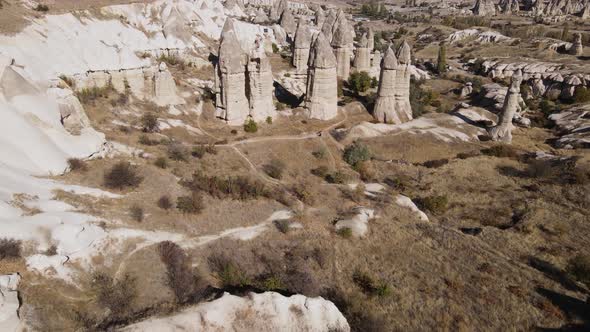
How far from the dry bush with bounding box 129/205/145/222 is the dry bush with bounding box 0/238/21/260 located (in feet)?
18.7

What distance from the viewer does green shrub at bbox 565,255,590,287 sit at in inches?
785

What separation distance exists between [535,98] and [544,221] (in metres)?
47.7

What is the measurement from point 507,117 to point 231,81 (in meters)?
32.4

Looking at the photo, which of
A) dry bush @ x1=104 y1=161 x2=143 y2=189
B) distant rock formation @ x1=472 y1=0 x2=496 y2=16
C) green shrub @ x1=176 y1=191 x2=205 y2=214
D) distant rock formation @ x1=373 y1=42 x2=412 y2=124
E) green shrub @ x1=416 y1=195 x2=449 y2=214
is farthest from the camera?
distant rock formation @ x1=472 y1=0 x2=496 y2=16

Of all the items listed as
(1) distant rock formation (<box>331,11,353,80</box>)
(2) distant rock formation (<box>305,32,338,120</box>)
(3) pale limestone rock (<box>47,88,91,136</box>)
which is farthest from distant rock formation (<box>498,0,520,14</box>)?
(3) pale limestone rock (<box>47,88,91,136</box>)

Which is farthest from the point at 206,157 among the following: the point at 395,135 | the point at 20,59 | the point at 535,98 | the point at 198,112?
the point at 535,98

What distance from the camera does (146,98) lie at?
3966 centimetres

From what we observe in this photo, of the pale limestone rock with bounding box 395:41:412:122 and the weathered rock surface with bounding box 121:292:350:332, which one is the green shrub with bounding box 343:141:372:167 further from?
the weathered rock surface with bounding box 121:292:350:332

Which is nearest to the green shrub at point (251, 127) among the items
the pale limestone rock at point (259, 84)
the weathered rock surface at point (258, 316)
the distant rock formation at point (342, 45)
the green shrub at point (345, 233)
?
the pale limestone rock at point (259, 84)

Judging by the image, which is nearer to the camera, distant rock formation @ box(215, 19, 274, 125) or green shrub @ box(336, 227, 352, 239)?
green shrub @ box(336, 227, 352, 239)

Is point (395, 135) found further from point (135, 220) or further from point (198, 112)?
point (135, 220)

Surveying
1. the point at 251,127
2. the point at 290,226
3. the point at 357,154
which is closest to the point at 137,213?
the point at 290,226

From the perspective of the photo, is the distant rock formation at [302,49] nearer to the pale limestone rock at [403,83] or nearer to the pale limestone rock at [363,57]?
the pale limestone rock at [363,57]

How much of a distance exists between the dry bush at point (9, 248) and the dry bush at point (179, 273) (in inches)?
235
